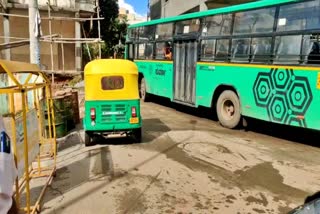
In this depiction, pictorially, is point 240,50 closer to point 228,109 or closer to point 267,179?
point 228,109

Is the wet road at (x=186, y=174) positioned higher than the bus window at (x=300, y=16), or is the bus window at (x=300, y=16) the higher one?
the bus window at (x=300, y=16)

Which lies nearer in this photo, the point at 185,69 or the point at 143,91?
the point at 185,69

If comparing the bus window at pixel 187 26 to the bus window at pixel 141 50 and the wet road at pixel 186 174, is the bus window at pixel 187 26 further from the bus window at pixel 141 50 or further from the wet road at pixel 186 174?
the wet road at pixel 186 174

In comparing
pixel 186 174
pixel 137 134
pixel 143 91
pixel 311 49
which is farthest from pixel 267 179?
pixel 143 91

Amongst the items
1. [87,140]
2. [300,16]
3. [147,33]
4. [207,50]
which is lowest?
[87,140]

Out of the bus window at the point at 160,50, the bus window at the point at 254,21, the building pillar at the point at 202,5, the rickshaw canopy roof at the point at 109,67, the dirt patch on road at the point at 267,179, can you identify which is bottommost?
the dirt patch on road at the point at 267,179

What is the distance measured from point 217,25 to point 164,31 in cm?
319

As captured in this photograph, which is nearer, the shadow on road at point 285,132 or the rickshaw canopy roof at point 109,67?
the rickshaw canopy roof at point 109,67

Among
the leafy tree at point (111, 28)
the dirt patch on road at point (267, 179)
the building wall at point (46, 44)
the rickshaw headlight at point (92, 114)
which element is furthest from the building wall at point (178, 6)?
the dirt patch on road at point (267, 179)

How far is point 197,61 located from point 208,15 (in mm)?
1369

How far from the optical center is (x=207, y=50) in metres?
10.6

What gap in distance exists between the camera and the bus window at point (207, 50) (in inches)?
409

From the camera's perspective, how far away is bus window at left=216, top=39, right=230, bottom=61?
9.81 metres

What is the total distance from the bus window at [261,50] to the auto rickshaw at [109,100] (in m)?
3.05
